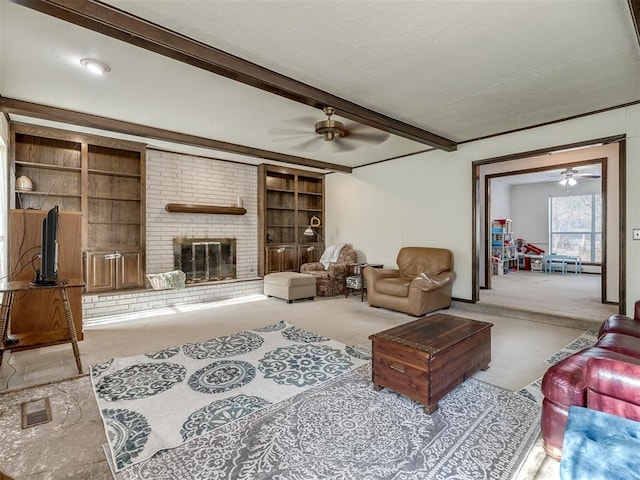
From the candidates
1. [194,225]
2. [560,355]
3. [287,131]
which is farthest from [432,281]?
[194,225]

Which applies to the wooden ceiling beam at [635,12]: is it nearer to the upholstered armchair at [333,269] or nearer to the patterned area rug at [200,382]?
the patterned area rug at [200,382]

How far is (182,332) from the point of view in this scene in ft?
12.8

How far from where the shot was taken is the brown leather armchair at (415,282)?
450 centimetres

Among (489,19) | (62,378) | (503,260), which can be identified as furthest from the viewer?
(503,260)

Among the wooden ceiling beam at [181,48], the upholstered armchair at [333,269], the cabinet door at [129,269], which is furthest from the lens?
the upholstered armchair at [333,269]

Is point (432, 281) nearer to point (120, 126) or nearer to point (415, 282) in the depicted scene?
point (415, 282)

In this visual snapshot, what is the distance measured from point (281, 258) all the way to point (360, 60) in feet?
15.7

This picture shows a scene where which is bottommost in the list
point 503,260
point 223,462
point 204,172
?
point 223,462

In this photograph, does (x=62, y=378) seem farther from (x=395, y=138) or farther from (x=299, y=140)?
(x=395, y=138)

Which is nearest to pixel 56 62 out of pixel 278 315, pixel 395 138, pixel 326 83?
pixel 326 83

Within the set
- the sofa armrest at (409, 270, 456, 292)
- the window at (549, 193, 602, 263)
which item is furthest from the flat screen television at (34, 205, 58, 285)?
the window at (549, 193, 602, 263)

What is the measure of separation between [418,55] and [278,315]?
360 cm

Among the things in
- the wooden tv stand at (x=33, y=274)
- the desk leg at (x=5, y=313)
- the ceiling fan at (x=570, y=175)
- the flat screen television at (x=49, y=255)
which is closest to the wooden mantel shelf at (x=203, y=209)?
the wooden tv stand at (x=33, y=274)

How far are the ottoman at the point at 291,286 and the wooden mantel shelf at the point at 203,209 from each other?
1.41 meters
